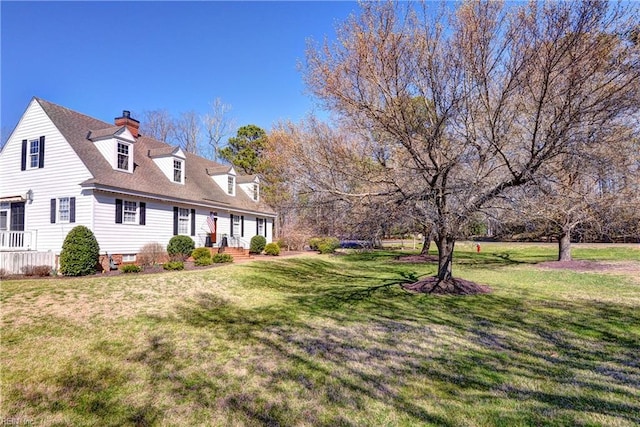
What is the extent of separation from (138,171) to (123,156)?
3.45 ft

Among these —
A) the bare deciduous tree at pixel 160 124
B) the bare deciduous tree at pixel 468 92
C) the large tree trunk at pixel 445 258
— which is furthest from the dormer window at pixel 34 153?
the bare deciduous tree at pixel 160 124

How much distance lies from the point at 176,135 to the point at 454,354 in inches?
1482

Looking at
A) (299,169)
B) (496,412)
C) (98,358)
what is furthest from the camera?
(299,169)

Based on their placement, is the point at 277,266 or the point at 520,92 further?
the point at 277,266

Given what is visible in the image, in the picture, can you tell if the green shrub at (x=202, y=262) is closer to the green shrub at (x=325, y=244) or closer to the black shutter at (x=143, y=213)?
the black shutter at (x=143, y=213)

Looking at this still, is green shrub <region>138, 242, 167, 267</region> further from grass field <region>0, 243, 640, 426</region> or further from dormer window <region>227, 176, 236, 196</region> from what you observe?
dormer window <region>227, 176, 236, 196</region>

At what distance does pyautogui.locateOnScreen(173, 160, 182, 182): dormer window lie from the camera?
723 inches

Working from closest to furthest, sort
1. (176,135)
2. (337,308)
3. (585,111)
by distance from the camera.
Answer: (585,111)
(337,308)
(176,135)

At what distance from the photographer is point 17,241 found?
14219mm

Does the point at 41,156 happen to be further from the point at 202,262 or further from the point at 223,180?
the point at 223,180

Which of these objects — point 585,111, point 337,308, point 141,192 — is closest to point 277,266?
point 141,192

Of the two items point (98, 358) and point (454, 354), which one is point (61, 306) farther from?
point (454, 354)

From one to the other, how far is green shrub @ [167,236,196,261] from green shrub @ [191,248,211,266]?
0.68 m

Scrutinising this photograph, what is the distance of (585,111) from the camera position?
244 inches
